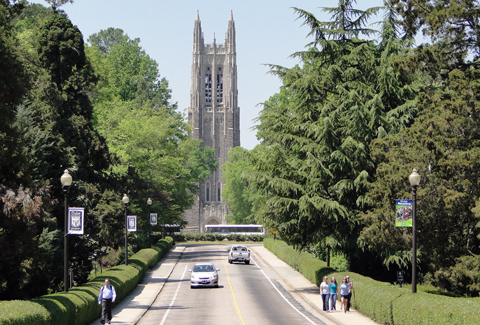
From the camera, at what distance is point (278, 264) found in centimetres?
4881

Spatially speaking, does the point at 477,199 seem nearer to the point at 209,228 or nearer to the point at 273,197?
the point at 273,197

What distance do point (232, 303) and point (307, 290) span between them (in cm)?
668

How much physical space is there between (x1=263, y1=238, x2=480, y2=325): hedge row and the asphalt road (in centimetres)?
198

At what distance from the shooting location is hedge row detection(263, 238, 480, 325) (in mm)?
15881

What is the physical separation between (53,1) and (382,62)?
19462mm

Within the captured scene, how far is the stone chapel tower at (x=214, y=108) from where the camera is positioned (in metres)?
136

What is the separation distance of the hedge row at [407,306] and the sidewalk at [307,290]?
20.6 inches

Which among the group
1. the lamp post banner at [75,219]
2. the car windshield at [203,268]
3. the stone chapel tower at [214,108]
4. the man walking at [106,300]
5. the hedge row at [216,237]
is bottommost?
the hedge row at [216,237]

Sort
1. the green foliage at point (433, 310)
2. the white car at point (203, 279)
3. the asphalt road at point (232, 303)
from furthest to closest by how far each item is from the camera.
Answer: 1. the white car at point (203, 279)
2. the asphalt road at point (232, 303)
3. the green foliage at point (433, 310)

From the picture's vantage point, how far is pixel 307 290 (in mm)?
33062

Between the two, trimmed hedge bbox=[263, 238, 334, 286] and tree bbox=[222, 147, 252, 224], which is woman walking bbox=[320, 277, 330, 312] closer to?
trimmed hedge bbox=[263, 238, 334, 286]

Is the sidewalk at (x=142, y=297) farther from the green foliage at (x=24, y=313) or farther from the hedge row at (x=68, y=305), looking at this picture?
the green foliage at (x=24, y=313)

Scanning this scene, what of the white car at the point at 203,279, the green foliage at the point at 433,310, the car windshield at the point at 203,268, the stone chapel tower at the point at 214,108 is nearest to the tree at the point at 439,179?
the green foliage at the point at 433,310

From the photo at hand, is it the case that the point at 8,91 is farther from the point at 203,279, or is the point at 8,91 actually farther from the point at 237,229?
the point at 237,229
